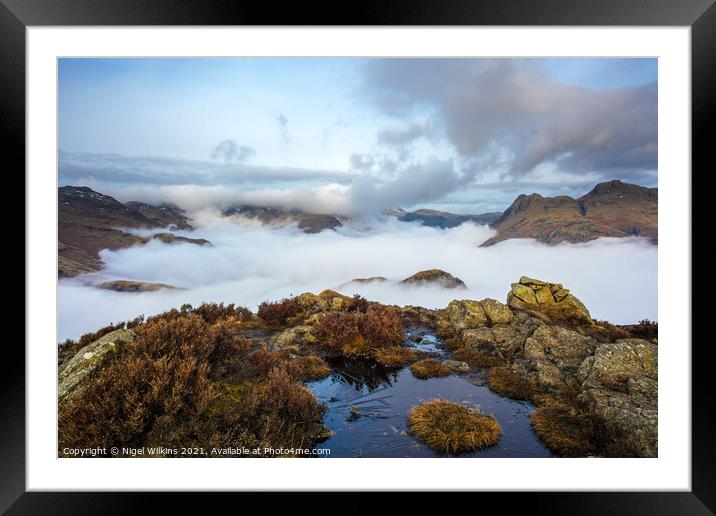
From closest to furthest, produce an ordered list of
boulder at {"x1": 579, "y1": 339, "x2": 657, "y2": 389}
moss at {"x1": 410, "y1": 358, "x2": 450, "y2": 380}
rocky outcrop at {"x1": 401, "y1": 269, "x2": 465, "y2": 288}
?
boulder at {"x1": 579, "y1": 339, "x2": 657, "y2": 389}
moss at {"x1": 410, "y1": 358, "x2": 450, "y2": 380}
rocky outcrop at {"x1": 401, "y1": 269, "x2": 465, "y2": 288}

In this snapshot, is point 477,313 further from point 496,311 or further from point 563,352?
point 563,352

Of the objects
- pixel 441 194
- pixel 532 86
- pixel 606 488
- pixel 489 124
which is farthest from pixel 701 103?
pixel 606 488

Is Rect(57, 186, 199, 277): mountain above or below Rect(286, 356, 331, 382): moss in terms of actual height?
above

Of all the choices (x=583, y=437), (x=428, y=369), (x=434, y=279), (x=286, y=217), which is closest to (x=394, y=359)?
(x=428, y=369)

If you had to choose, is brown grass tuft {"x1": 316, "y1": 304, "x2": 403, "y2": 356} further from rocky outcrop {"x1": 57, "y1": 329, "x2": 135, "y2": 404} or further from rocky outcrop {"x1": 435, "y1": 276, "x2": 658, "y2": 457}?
rocky outcrop {"x1": 57, "y1": 329, "x2": 135, "y2": 404}

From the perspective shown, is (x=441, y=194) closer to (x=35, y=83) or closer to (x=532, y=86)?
(x=532, y=86)

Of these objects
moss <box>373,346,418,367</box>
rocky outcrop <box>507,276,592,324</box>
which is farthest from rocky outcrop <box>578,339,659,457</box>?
moss <box>373,346,418,367</box>
